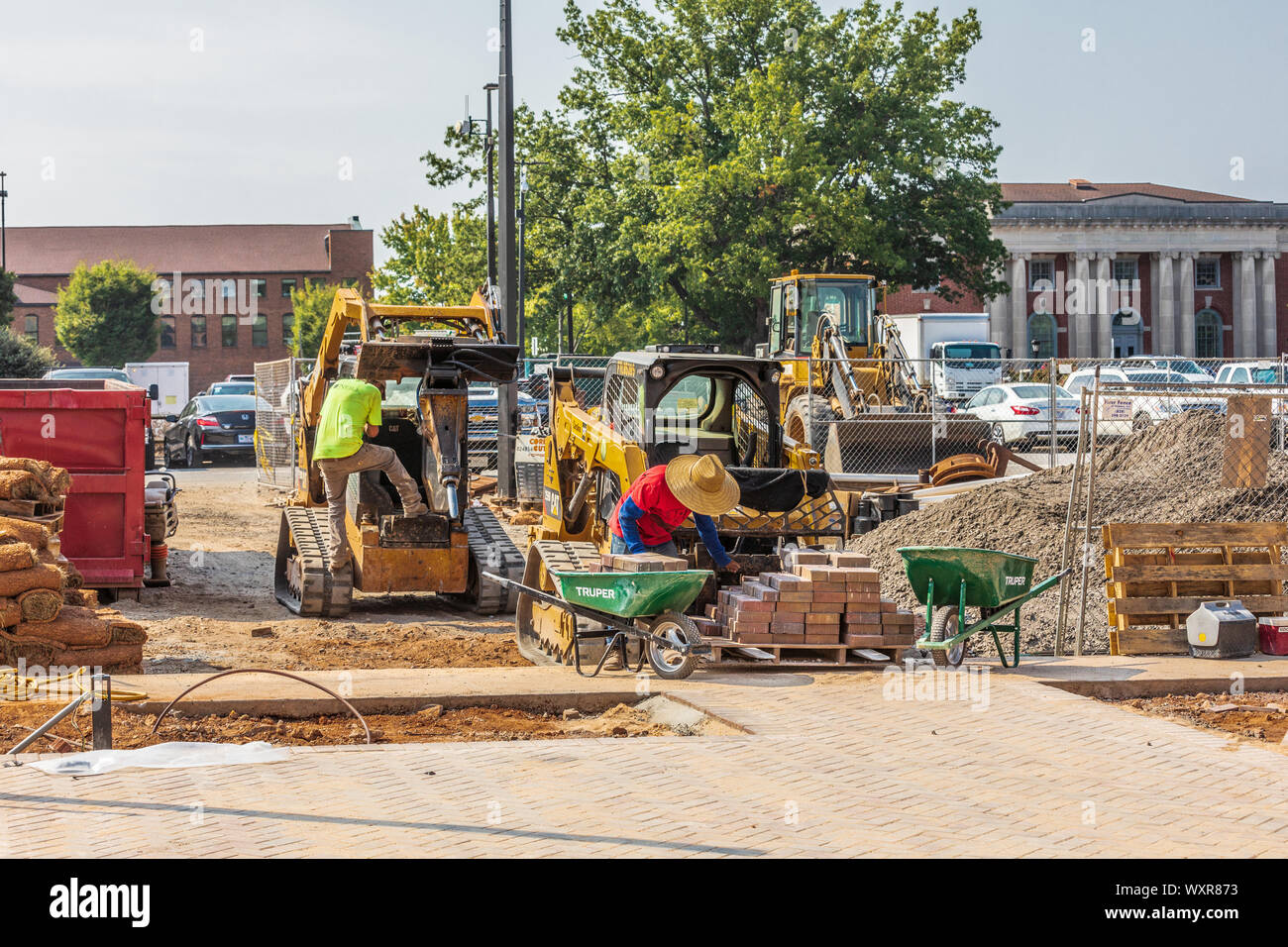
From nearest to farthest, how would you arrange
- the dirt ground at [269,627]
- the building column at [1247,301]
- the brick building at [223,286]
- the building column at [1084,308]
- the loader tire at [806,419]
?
the dirt ground at [269,627]
the loader tire at [806,419]
the building column at [1084,308]
the building column at [1247,301]
the brick building at [223,286]

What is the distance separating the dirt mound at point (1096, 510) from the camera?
14.2 meters

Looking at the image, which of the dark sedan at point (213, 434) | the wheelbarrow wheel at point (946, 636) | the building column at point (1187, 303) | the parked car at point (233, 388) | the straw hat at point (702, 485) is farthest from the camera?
the building column at point (1187, 303)

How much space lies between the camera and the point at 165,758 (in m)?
7.43

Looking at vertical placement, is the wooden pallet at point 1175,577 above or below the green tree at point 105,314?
below

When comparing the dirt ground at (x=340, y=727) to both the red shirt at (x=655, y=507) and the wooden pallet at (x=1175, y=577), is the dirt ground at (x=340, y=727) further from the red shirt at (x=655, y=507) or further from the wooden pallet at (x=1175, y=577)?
the wooden pallet at (x=1175, y=577)

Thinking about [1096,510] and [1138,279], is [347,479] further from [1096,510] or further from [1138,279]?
[1138,279]

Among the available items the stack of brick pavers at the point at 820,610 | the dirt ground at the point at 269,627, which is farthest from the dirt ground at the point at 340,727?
the dirt ground at the point at 269,627

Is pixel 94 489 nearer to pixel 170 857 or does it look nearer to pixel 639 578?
pixel 639 578

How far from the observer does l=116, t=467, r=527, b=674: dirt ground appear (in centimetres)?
1165

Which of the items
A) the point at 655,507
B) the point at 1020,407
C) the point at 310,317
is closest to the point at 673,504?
the point at 655,507

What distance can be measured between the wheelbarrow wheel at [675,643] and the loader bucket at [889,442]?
41.3 ft

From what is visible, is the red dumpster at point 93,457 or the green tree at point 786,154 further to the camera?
the green tree at point 786,154

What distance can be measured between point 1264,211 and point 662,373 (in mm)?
75579
